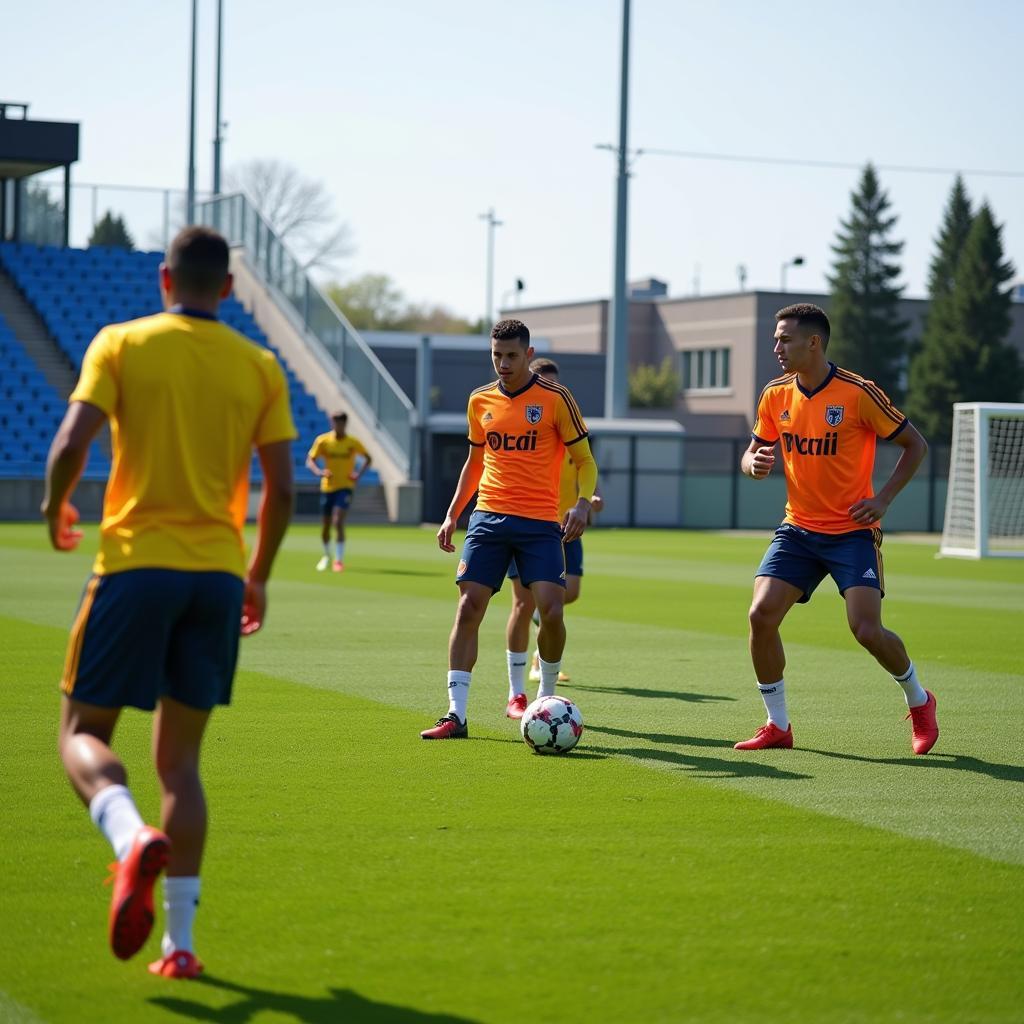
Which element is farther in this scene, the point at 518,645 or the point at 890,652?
the point at 518,645

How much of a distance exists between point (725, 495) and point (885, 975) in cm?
4255

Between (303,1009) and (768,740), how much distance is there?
484 cm

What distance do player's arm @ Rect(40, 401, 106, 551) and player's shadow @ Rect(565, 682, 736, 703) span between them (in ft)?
21.8

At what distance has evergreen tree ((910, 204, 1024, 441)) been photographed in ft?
239

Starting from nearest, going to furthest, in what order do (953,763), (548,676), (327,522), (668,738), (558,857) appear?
(558,857)
(953,763)
(668,738)
(548,676)
(327,522)

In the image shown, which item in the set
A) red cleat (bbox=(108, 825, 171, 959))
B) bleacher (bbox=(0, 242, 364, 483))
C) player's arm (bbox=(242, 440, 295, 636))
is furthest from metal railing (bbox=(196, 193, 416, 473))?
red cleat (bbox=(108, 825, 171, 959))

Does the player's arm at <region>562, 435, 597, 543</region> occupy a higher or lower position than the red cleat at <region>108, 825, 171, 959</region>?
higher

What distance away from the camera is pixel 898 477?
28.8 feet

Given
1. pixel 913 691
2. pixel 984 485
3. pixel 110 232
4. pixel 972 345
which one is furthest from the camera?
pixel 972 345

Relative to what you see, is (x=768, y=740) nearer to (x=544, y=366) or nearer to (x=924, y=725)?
(x=924, y=725)

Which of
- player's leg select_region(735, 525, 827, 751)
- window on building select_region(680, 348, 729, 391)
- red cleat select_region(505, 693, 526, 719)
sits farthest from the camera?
window on building select_region(680, 348, 729, 391)

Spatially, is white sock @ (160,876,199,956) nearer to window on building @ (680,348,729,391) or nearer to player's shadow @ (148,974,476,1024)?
player's shadow @ (148,974,476,1024)

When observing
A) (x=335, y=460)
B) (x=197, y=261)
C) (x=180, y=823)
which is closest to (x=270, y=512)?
(x=197, y=261)

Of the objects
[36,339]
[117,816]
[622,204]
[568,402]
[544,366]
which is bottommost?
[117,816]
